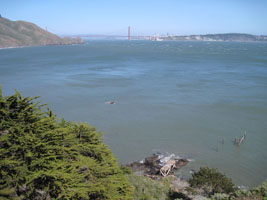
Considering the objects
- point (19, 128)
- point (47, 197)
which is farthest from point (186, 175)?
point (19, 128)

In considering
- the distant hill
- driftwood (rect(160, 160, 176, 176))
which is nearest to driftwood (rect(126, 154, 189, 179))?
driftwood (rect(160, 160, 176, 176))

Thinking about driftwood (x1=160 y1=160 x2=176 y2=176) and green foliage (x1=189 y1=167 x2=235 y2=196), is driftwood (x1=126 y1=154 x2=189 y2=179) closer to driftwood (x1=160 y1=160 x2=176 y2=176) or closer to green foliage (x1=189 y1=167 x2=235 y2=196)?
driftwood (x1=160 y1=160 x2=176 y2=176)

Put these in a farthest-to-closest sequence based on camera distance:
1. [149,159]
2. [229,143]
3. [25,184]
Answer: [229,143], [149,159], [25,184]

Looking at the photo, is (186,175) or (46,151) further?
(186,175)

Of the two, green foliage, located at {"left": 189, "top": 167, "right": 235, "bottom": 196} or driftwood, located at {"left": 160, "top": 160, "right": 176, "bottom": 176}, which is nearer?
green foliage, located at {"left": 189, "top": 167, "right": 235, "bottom": 196}

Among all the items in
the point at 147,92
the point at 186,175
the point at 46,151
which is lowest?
the point at 186,175

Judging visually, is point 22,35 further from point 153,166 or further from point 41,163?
point 41,163

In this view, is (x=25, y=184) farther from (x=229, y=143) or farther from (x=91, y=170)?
(x=229, y=143)
